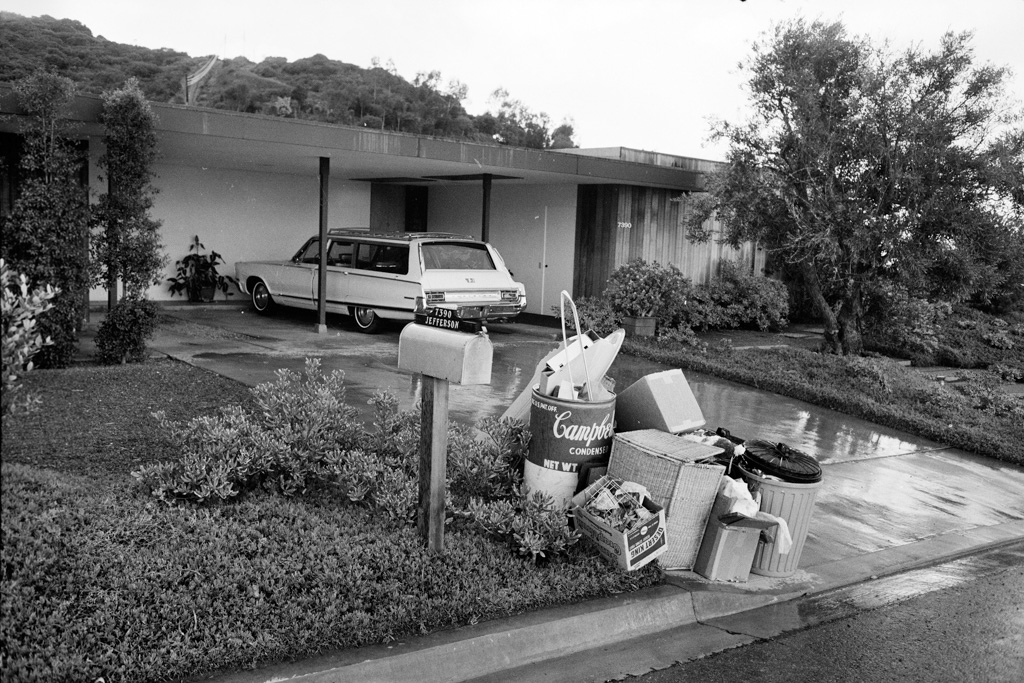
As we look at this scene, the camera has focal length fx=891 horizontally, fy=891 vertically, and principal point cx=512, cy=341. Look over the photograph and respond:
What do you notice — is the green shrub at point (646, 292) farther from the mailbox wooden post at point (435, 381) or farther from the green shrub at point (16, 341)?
the green shrub at point (16, 341)

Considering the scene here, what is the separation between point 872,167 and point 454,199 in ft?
33.3

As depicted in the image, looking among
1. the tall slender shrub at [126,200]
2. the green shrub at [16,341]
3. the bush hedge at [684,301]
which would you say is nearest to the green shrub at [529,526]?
the green shrub at [16,341]

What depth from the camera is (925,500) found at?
25.6ft

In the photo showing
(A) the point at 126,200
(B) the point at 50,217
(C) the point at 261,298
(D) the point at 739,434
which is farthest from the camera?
(C) the point at 261,298

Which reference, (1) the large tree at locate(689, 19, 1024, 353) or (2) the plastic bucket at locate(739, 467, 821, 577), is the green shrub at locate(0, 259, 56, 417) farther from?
(1) the large tree at locate(689, 19, 1024, 353)

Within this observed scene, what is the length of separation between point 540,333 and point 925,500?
8985 millimetres

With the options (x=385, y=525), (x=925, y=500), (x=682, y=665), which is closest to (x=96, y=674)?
(x=385, y=525)

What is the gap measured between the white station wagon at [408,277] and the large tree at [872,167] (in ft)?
13.0

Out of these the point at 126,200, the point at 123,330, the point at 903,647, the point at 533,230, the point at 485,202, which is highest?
the point at 485,202

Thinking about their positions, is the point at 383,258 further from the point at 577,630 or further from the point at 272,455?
the point at 577,630

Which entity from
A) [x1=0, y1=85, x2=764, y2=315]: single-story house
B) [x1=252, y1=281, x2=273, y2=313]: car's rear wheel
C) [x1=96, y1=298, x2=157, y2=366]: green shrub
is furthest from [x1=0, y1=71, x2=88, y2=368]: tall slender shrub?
[x1=252, y1=281, x2=273, y2=313]: car's rear wheel

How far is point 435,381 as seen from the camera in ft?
16.0

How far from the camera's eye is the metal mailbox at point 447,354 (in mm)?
4656

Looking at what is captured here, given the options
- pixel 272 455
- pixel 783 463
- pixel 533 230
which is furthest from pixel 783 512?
pixel 533 230
